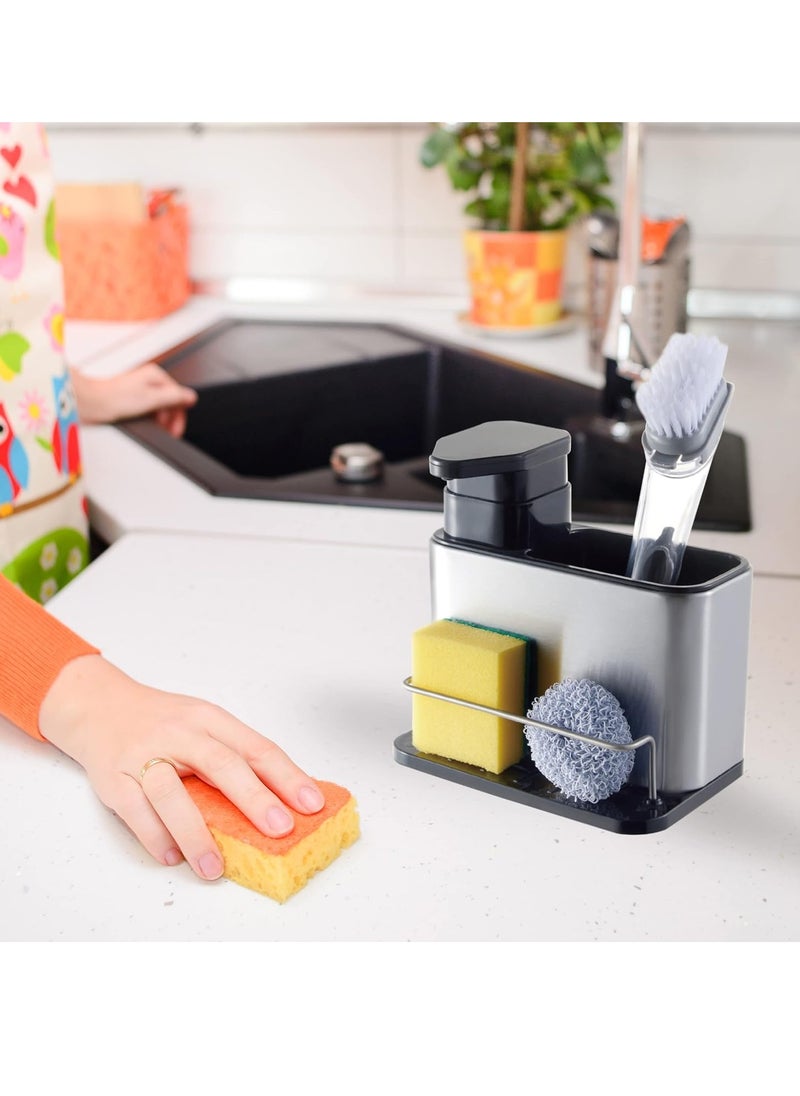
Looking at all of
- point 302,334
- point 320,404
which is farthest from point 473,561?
point 302,334

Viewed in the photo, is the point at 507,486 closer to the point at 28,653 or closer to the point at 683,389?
the point at 683,389

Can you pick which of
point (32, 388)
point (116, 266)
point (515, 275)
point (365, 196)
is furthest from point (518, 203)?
point (32, 388)

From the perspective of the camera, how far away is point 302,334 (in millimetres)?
1771

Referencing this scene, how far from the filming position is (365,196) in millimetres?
1903

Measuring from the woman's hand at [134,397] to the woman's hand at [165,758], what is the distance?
0.66 m

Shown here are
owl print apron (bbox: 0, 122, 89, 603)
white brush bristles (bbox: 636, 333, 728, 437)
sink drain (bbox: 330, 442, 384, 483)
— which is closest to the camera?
white brush bristles (bbox: 636, 333, 728, 437)

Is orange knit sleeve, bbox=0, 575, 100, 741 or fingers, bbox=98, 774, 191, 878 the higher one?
orange knit sleeve, bbox=0, 575, 100, 741

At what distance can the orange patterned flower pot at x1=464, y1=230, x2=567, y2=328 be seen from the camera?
167 centimetres

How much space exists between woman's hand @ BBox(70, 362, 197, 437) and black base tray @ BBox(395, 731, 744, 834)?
80 cm

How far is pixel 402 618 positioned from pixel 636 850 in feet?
1.07

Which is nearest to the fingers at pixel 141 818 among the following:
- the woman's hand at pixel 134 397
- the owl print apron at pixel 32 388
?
the owl print apron at pixel 32 388

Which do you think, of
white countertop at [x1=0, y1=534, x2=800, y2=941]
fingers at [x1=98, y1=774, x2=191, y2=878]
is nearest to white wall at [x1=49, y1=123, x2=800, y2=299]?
white countertop at [x1=0, y1=534, x2=800, y2=941]

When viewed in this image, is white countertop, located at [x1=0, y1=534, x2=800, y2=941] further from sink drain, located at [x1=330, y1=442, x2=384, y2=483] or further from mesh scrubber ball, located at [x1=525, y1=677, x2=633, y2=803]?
sink drain, located at [x1=330, y1=442, x2=384, y2=483]

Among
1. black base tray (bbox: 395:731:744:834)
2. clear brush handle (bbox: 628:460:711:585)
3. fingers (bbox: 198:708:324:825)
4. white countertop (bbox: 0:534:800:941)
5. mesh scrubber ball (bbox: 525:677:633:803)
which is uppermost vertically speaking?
clear brush handle (bbox: 628:460:711:585)
